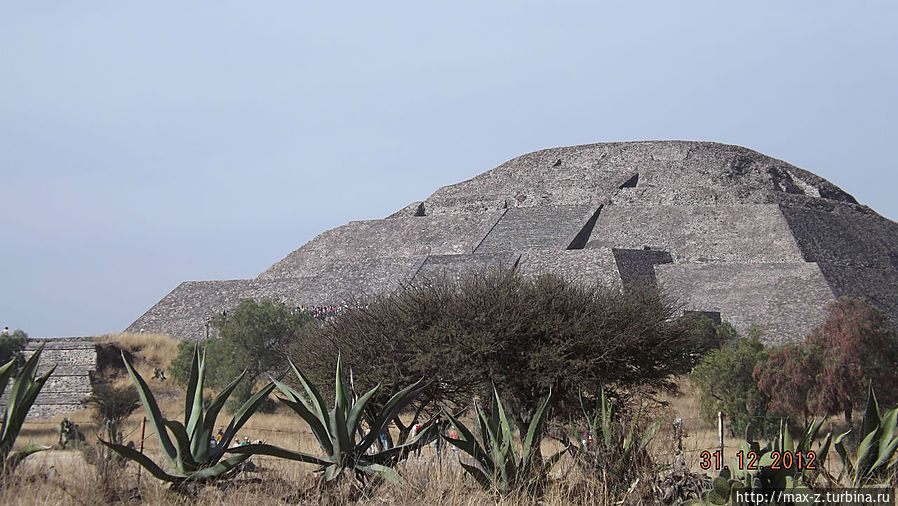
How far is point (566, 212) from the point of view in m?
43.3

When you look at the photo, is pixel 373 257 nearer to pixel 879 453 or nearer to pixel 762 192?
pixel 762 192

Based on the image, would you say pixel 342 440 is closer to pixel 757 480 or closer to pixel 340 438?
pixel 340 438

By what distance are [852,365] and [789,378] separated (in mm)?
1295

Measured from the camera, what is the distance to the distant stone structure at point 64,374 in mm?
27109

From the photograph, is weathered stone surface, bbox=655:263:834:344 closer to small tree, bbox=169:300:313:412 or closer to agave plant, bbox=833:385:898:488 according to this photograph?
small tree, bbox=169:300:313:412

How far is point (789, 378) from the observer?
21.5 meters

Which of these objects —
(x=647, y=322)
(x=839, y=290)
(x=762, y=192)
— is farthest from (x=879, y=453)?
(x=762, y=192)

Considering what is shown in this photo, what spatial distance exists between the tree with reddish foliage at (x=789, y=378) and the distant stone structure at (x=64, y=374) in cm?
1718

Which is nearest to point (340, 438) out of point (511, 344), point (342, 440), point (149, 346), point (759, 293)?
point (342, 440)

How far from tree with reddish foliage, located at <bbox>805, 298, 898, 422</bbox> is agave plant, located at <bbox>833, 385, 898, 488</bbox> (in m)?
14.3

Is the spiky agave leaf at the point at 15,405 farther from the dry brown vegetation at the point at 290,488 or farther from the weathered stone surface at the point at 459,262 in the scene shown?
the weathered stone surface at the point at 459,262

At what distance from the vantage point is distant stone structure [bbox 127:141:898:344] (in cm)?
3222

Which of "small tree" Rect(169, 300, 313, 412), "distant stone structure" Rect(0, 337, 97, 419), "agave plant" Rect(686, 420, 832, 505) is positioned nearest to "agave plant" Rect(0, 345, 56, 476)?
Result: "agave plant" Rect(686, 420, 832, 505)

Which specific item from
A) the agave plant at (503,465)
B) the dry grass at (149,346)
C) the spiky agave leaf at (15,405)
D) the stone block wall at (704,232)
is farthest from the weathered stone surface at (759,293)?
the spiky agave leaf at (15,405)
